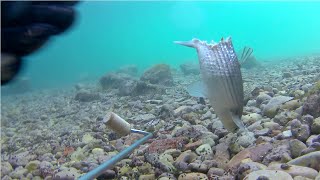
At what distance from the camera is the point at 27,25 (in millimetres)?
1430

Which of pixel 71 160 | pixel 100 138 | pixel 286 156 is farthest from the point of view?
pixel 100 138

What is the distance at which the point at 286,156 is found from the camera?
2617 millimetres

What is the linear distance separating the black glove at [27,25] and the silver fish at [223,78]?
1.70 metres

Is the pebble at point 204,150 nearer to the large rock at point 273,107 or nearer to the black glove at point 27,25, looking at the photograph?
the large rock at point 273,107

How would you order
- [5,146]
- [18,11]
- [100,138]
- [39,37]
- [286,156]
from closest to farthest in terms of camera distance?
[18,11]
[39,37]
[286,156]
[100,138]
[5,146]

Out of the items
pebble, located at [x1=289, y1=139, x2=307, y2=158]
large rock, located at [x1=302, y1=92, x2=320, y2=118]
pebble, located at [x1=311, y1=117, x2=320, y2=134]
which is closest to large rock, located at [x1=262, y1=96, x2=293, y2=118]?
large rock, located at [x1=302, y1=92, x2=320, y2=118]

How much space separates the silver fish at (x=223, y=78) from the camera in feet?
9.91

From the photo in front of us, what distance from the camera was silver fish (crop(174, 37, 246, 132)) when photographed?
302 centimetres

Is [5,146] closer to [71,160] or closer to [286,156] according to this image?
[71,160]

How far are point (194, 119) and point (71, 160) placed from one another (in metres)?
1.62

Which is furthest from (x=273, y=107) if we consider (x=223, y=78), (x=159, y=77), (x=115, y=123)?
(x=159, y=77)

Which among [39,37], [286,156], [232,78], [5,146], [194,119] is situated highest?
[39,37]

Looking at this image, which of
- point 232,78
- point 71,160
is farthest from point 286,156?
point 71,160

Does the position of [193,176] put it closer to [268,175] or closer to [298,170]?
[268,175]
